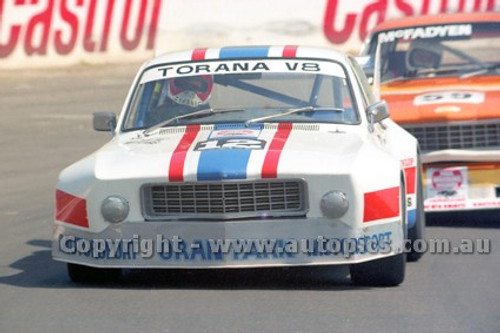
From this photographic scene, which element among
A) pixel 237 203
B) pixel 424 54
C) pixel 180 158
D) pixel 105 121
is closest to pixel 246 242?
pixel 237 203

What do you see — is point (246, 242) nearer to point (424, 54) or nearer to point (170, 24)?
point (424, 54)

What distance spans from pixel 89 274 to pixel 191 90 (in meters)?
1.54

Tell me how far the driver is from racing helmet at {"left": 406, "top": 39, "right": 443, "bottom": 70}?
3.64 m

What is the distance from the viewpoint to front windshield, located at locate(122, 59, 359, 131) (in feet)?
29.1

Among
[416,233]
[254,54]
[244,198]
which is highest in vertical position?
[254,54]

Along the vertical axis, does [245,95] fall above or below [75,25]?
above

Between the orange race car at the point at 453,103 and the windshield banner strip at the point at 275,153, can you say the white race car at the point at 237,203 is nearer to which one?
the windshield banner strip at the point at 275,153

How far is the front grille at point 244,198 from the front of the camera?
7715 millimetres

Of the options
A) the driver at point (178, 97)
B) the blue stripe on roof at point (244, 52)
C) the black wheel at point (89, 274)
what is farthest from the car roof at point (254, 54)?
the black wheel at point (89, 274)

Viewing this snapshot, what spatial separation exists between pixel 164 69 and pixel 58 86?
1759 cm

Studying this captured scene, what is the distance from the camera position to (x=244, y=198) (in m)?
7.73

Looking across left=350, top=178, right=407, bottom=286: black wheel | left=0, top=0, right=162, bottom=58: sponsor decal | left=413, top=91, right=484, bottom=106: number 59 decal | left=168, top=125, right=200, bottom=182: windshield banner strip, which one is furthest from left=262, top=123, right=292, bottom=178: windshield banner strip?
left=0, top=0, right=162, bottom=58: sponsor decal

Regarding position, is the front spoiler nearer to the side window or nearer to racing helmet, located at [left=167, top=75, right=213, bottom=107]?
racing helmet, located at [left=167, top=75, right=213, bottom=107]

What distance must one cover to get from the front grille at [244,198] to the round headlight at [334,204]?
121 millimetres
